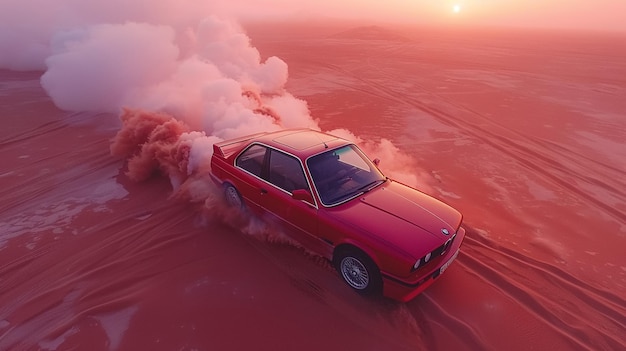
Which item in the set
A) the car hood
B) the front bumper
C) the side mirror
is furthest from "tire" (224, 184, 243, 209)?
the front bumper

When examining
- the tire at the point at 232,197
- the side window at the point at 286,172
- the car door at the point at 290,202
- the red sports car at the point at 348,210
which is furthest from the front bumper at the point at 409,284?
the tire at the point at 232,197

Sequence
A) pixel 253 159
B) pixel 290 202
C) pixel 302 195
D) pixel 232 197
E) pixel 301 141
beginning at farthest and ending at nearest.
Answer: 1. pixel 232 197
2. pixel 253 159
3. pixel 301 141
4. pixel 290 202
5. pixel 302 195

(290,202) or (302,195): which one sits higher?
(302,195)

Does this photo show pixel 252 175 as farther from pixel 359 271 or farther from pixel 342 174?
pixel 359 271

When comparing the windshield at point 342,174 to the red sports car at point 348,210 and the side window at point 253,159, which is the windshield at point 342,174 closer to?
the red sports car at point 348,210

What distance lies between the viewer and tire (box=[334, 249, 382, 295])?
4066mm

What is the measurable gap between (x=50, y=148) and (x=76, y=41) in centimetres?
1039

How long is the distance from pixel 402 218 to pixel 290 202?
4.96 ft

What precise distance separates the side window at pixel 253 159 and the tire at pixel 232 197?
51 cm

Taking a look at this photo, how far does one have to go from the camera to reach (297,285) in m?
4.52

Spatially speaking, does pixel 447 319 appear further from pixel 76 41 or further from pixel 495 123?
pixel 76 41

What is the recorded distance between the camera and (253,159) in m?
5.47

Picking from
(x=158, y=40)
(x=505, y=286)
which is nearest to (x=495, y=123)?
(x=505, y=286)

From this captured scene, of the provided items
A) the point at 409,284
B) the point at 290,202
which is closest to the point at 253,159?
the point at 290,202
